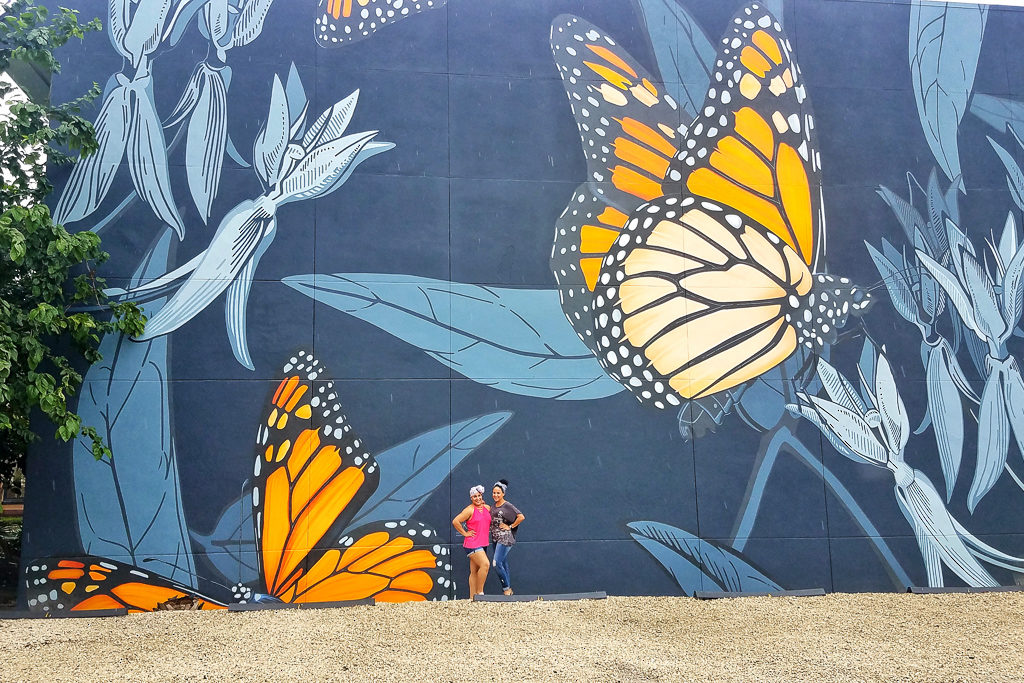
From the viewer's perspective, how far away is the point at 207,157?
907 centimetres

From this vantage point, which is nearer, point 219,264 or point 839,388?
point 219,264

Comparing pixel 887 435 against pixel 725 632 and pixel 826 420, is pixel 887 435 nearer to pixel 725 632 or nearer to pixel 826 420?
pixel 826 420

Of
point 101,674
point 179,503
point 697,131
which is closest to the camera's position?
point 101,674

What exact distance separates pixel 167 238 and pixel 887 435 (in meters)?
8.55

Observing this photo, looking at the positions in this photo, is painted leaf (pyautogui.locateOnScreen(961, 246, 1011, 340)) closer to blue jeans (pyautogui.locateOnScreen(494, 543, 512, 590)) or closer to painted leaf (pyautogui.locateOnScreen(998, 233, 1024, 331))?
painted leaf (pyautogui.locateOnScreen(998, 233, 1024, 331))

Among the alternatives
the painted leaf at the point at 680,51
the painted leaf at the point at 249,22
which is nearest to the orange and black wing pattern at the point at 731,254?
the painted leaf at the point at 680,51

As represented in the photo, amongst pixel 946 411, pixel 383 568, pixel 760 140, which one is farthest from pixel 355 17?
pixel 946 411

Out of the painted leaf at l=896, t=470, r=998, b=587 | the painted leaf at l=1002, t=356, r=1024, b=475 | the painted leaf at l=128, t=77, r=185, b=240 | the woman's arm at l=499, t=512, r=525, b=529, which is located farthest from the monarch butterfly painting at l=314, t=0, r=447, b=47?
the painted leaf at l=1002, t=356, r=1024, b=475

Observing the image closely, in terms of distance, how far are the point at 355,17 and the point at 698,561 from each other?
7.46 metres

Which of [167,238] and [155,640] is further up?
[167,238]

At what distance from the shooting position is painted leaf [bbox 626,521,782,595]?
29.2 ft

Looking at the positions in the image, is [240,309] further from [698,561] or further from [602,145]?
[698,561]

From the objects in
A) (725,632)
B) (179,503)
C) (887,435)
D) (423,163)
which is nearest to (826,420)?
(887,435)

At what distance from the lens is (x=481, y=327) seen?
9.11m
